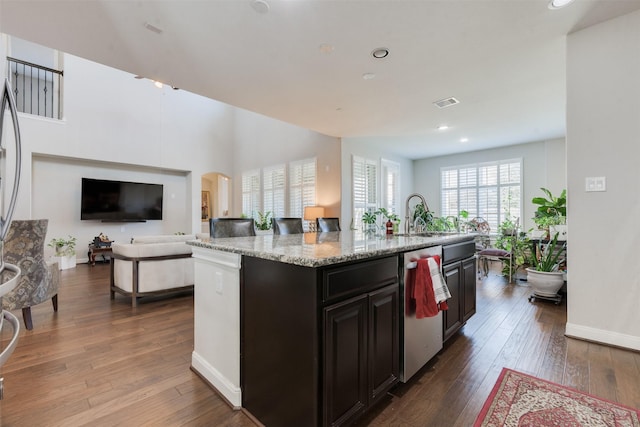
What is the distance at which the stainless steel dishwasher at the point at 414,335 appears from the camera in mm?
1774

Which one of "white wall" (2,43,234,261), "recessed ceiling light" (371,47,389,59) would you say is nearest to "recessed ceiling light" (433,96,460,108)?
"recessed ceiling light" (371,47,389,59)

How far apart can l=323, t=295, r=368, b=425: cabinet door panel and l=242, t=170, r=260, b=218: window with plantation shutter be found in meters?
7.07

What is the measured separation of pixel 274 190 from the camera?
7.64 metres

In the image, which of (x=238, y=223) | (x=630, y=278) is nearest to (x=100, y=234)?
(x=238, y=223)

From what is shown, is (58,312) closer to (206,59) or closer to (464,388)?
(206,59)

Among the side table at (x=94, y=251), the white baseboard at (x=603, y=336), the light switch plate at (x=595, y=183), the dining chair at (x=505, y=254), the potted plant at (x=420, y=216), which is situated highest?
the light switch plate at (x=595, y=183)

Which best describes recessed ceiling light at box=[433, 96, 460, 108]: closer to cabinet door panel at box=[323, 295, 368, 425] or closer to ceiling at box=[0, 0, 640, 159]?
ceiling at box=[0, 0, 640, 159]

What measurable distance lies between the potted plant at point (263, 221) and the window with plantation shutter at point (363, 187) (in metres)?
2.52

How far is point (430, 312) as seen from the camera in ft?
5.88

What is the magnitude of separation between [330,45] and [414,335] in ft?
8.18

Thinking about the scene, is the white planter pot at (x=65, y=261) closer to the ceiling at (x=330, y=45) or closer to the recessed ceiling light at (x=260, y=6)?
the ceiling at (x=330, y=45)

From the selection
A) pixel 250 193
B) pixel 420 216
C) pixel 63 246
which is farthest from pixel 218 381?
pixel 250 193

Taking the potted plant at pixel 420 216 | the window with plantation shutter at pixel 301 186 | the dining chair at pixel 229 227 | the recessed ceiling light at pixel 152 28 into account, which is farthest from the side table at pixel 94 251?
the potted plant at pixel 420 216

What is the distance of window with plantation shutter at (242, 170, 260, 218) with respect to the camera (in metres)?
8.20
